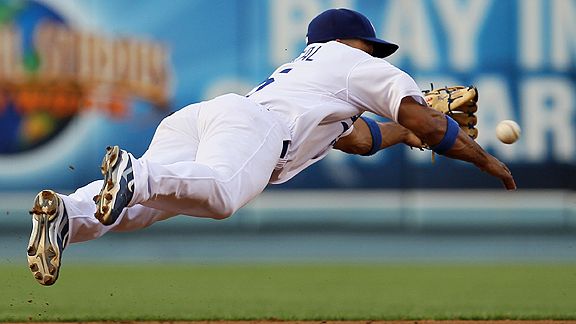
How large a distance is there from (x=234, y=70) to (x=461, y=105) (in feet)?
21.4

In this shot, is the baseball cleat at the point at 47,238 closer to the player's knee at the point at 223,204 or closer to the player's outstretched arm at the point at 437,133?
the player's knee at the point at 223,204

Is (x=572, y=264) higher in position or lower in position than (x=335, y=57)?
lower

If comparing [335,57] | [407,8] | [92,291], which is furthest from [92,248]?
[335,57]

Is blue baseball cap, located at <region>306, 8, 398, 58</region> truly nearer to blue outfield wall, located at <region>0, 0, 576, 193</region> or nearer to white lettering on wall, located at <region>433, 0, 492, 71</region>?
blue outfield wall, located at <region>0, 0, 576, 193</region>

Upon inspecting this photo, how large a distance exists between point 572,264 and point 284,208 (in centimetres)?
332

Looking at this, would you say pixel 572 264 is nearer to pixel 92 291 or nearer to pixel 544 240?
pixel 544 240

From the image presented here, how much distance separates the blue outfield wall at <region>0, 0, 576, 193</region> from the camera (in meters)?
11.5

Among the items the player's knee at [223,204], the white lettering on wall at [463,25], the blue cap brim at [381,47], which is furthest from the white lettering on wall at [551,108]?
the player's knee at [223,204]

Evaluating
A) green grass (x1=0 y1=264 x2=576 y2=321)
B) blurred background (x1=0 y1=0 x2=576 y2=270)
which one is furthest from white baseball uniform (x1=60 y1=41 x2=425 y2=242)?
blurred background (x1=0 y1=0 x2=576 y2=270)

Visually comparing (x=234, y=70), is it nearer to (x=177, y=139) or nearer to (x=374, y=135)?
(x=374, y=135)

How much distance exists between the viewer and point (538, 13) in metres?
11.7

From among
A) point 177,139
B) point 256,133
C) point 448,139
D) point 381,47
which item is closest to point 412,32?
point 381,47

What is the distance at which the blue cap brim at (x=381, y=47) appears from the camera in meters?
4.90

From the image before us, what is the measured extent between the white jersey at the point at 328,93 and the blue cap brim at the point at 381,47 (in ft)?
0.65
